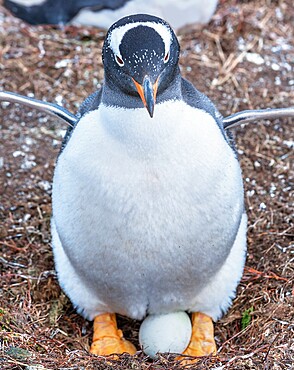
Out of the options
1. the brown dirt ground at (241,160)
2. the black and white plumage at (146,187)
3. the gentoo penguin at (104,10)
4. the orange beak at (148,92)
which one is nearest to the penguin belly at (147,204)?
the black and white plumage at (146,187)

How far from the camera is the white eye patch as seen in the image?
2.44 metres

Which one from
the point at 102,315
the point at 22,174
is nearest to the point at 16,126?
the point at 22,174

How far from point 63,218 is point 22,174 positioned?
1067 millimetres

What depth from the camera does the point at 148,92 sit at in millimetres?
2385

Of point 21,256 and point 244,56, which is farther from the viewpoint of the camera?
point 244,56

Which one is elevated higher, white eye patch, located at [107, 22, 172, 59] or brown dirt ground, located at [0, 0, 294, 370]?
white eye patch, located at [107, 22, 172, 59]

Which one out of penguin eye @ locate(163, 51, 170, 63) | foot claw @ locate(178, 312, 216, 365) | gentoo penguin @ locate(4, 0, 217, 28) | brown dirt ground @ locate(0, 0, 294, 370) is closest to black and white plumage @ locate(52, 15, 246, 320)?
penguin eye @ locate(163, 51, 170, 63)

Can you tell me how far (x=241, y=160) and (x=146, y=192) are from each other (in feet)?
4.76

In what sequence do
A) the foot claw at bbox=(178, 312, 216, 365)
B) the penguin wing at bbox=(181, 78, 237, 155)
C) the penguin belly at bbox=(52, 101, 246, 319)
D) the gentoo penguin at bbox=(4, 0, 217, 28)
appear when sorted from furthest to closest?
the gentoo penguin at bbox=(4, 0, 217, 28)
the foot claw at bbox=(178, 312, 216, 365)
the penguin wing at bbox=(181, 78, 237, 155)
the penguin belly at bbox=(52, 101, 246, 319)

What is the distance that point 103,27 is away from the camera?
5043 mm

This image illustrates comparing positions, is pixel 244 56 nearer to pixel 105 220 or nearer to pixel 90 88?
pixel 90 88

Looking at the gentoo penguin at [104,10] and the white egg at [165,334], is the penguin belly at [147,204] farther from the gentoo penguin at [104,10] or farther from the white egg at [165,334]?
the gentoo penguin at [104,10]

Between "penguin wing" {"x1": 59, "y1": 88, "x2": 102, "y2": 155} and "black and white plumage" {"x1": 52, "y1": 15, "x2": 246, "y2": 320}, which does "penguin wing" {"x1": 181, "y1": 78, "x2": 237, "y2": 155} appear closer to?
"black and white plumage" {"x1": 52, "y1": 15, "x2": 246, "y2": 320}

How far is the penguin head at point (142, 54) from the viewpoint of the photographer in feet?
7.90
